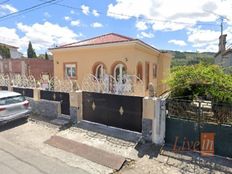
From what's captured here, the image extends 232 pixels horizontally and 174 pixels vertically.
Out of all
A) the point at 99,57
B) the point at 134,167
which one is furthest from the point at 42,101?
the point at 134,167

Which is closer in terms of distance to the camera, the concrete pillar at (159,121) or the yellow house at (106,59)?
the concrete pillar at (159,121)

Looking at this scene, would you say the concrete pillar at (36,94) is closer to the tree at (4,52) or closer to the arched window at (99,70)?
the arched window at (99,70)

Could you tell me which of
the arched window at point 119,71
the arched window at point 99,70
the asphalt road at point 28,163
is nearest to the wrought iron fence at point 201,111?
the asphalt road at point 28,163

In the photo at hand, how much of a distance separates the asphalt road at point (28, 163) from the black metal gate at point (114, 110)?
2.52 meters

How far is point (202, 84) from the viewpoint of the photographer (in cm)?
668

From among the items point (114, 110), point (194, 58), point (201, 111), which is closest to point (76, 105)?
point (114, 110)

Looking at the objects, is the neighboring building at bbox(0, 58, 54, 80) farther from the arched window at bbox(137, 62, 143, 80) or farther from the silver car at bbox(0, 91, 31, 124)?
the silver car at bbox(0, 91, 31, 124)

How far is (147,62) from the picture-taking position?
14.4 meters

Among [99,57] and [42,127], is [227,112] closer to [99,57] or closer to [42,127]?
[42,127]

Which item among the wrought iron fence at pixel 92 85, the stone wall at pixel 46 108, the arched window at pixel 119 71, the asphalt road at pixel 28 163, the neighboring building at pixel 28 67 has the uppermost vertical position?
the neighboring building at pixel 28 67

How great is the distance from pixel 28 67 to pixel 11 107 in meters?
16.7

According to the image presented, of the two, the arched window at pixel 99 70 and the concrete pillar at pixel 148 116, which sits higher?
the arched window at pixel 99 70

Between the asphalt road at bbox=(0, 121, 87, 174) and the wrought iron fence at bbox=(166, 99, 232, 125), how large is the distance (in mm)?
2998

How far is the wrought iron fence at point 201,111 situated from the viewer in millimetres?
5164
